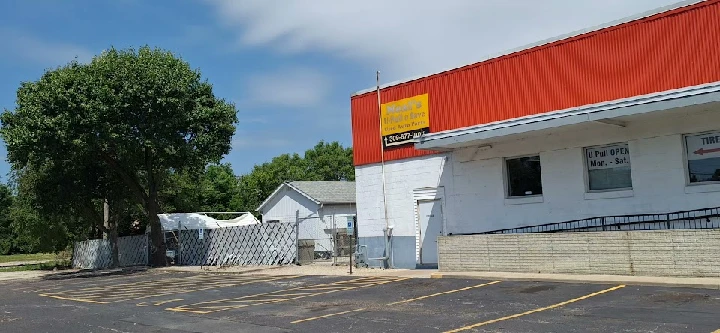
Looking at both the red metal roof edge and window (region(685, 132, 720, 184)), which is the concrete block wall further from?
the red metal roof edge

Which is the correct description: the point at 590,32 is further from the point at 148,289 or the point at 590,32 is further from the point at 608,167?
the point at 148,289

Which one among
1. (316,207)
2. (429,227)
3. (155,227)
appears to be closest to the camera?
(429,227)

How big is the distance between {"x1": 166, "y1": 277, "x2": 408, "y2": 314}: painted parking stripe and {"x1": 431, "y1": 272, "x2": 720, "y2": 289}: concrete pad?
6.81ft

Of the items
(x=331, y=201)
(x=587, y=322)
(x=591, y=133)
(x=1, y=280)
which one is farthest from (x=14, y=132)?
(x=587, y=322)

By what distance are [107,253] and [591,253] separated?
1300 inches

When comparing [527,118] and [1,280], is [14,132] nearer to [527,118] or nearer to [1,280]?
[1,280]

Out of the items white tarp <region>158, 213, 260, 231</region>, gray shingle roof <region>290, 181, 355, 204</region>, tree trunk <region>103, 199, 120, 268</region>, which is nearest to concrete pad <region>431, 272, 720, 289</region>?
gray shingle roof <region>290, 181, 355, 204</region>

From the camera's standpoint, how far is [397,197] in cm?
2270

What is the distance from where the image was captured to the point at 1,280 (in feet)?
108

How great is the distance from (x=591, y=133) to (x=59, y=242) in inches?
1504

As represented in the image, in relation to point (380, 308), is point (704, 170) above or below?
above

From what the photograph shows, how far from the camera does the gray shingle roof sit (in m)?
36.5

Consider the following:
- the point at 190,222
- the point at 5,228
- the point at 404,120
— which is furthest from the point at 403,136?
the point at 5,228

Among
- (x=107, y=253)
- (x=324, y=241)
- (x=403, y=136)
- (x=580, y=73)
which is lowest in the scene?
(x=107, y=253)
